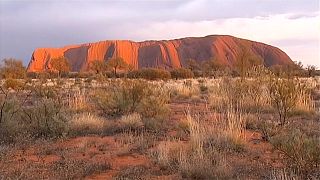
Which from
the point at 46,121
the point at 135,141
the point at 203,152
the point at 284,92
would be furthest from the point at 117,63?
the point at 203,152

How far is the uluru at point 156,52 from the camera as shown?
110 m

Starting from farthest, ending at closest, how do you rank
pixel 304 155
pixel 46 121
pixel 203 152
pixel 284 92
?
pixel 284 92, pixel 46 121, pixel 203 152, pixel 304 155

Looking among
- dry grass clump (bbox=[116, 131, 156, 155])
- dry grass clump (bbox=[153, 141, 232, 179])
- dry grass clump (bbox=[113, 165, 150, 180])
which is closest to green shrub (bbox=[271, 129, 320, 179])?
dry grass clump (bbox=[153, 141, 232, 179])

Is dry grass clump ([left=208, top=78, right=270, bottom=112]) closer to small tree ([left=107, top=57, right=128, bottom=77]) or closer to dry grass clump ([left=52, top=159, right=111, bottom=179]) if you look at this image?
dry grass clump ([left=52, top=159, right=111, bottom=179])

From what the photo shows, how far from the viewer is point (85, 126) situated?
10820 mm

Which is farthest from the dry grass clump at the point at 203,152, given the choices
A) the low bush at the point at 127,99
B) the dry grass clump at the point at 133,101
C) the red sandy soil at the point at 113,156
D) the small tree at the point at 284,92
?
the low bush at the point at 127,99

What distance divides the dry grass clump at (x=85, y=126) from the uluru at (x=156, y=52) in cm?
9499

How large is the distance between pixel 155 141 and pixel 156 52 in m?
104

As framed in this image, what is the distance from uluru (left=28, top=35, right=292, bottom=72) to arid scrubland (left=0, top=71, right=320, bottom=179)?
92.6 meters

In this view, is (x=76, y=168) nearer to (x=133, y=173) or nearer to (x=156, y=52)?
(x=133, y=173)

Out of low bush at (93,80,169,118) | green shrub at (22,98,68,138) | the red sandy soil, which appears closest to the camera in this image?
the red sandy soil

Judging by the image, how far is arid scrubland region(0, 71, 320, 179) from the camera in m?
6.38

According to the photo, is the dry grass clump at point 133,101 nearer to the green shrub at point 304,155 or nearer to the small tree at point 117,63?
the green shrub at point 304,155

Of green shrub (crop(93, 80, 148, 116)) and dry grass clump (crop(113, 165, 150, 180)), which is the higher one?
green shrub (crop(93, 80, 148, 116))
